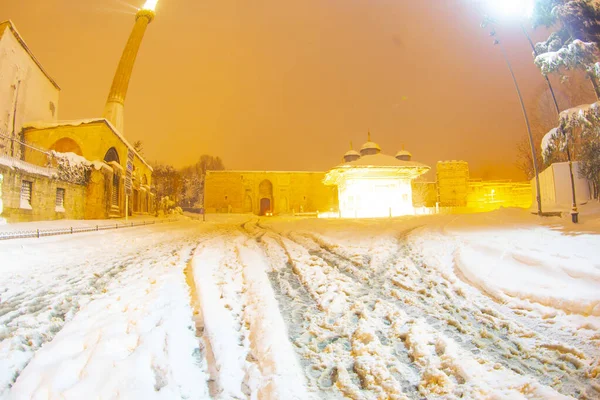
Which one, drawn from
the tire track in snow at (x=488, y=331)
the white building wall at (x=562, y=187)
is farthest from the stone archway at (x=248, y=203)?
the tire track in snow at (x=488, y=331)

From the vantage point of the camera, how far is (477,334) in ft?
10.5

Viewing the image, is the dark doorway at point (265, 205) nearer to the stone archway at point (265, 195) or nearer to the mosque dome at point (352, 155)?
the stone archway at point (265, 195)

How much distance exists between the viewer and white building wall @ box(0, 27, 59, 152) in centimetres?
2255

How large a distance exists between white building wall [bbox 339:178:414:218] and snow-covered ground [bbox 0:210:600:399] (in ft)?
57.4

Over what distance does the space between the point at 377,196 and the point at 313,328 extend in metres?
21.9

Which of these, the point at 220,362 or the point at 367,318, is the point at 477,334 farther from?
the point at 220,362

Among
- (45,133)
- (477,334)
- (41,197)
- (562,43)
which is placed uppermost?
(45,133)

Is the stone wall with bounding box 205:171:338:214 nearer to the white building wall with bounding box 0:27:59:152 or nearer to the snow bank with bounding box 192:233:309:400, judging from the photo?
the white building wall with bounding box 0:27:59:152

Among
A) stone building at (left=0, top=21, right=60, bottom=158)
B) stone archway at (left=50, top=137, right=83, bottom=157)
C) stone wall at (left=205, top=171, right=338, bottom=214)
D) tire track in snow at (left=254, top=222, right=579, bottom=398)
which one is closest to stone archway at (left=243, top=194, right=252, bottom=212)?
stone wall at (left=205, top=171, right=338, bottom=214)

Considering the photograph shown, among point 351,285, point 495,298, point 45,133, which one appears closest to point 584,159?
point 495,298

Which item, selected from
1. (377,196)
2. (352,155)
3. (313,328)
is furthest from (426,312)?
(352,155)

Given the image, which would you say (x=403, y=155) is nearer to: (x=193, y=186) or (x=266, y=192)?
(x=266, y=192)

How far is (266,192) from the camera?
54688mm

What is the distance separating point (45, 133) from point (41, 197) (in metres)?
12.9
